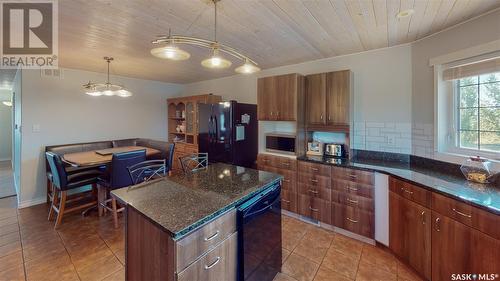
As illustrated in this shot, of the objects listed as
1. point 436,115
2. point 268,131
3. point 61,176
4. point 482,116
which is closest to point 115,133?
point 61,176

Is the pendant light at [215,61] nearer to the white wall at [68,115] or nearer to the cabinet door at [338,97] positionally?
the cabinet door at [338,97]

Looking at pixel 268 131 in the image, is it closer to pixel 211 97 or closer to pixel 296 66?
pixel 296 66

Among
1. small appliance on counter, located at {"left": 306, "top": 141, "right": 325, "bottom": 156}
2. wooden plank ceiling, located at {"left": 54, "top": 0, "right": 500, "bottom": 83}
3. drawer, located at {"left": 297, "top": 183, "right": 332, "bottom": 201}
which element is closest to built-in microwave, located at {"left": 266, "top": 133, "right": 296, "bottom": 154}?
small appliance on counter, located at {"left": 306, "top": 141, "right": 325, "bottom": 156}

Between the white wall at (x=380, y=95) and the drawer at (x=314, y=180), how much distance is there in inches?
30.5

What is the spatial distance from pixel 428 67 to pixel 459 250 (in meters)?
1.87

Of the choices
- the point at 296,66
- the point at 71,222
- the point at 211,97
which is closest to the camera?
the point at 71,222

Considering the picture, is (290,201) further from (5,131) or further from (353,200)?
(5,131)

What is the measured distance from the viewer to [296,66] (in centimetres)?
355

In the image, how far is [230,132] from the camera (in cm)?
354

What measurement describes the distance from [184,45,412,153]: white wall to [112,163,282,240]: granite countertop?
177 cm

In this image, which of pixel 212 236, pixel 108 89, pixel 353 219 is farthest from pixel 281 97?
pixel 108 89

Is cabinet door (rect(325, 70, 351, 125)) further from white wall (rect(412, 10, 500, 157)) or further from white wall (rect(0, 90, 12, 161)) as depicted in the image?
white wall (rect(0, 90, 12, 161))

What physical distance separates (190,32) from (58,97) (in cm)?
318

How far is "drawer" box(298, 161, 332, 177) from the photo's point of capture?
269 cm
